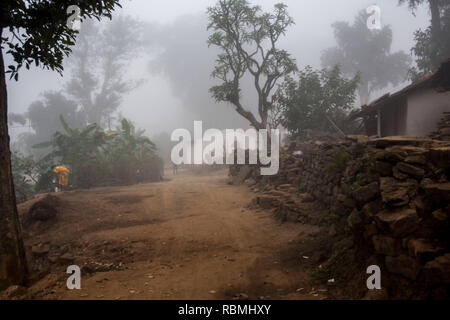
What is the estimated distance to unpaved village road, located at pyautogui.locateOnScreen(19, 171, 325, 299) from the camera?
4.19m

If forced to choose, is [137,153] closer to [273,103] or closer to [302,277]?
[273,103]

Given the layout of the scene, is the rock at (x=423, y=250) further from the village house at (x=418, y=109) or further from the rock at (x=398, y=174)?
the village house at (x=418, y=109)

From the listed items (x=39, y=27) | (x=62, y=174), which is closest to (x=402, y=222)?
(x=39, y=27)

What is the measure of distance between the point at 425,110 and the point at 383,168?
265 inches

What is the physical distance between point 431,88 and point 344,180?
5.74 m

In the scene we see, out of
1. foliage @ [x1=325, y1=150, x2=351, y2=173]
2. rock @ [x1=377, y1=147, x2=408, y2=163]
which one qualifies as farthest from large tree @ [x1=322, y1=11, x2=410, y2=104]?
rock @ [x1=377, y1=147, x2=408, y2=163]

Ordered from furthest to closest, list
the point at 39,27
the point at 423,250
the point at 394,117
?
the point at 394,117 < the point at 39,27 < the point at 423,250

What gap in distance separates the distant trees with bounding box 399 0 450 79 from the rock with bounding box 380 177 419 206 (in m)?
17.4

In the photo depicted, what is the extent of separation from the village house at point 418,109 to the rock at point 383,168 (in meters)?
4.08

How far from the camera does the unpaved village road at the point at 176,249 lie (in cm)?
419

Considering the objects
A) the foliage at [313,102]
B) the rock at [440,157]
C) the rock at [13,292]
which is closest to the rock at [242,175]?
the foliage at [313,102]

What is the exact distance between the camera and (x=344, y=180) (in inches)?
237

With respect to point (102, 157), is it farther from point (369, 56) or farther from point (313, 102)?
point (369, 56)

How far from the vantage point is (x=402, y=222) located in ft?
11.4
